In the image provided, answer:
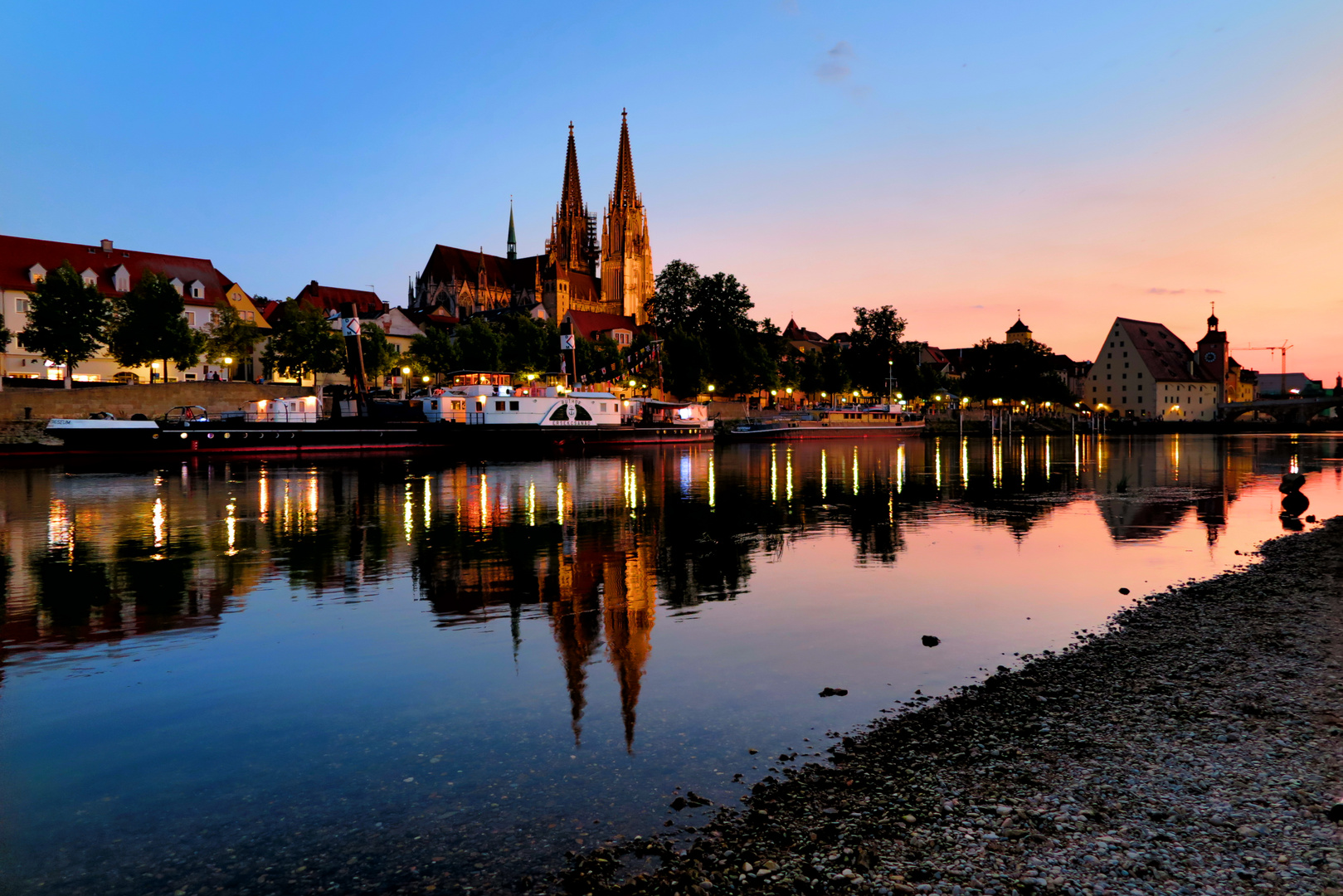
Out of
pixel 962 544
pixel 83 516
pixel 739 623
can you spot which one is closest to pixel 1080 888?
pixel 739 623

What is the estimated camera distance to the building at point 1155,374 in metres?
176

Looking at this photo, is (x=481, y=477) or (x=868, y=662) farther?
(x=481, y=477)

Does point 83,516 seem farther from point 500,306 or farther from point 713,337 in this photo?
point 500,306

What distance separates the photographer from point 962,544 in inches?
895

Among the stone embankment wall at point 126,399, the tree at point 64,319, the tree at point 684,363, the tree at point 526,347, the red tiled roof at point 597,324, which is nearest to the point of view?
the stone embankment wall at point 126,399

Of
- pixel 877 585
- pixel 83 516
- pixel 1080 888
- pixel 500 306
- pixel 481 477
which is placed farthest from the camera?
pixel 500 306

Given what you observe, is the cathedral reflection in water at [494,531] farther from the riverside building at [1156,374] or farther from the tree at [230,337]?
the riverside building at [1156,374]

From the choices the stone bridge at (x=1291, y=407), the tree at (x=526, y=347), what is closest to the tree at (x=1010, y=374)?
the stone bridge at (x=1291, y=407)

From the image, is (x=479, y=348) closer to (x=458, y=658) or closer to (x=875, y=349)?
(x=875, y=349)

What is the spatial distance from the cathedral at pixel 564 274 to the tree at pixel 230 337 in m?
67.3

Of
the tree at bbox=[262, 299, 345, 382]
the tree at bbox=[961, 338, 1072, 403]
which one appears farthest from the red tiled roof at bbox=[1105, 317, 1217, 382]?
the tree at bbox=[262, 299, 345, 382]

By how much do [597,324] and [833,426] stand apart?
6312 centimetres

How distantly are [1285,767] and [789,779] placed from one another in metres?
4.55

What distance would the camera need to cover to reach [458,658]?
11750mm
